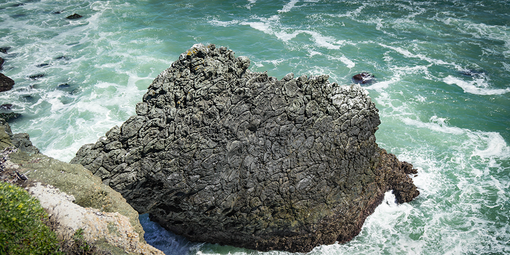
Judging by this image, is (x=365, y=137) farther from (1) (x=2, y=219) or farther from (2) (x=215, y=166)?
(1) (x=2, y=219)

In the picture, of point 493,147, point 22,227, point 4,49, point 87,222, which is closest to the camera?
point 22,227

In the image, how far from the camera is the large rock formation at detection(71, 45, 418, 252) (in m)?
21.9

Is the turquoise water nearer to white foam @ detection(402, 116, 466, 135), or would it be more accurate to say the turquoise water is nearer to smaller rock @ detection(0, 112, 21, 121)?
white foam @ detection(402, 116, 466, 135)

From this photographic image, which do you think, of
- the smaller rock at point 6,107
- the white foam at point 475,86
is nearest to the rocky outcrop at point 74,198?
the smaller rock at point 6,107

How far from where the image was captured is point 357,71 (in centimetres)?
4759

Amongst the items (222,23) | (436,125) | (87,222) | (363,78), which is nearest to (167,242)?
(87,222)

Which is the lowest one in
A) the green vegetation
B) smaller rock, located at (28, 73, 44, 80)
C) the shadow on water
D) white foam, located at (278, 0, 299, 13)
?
the shadow on water

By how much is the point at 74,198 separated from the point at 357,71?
40.9m

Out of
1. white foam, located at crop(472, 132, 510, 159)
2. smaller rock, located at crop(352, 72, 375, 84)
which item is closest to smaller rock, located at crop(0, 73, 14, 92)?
smaller rock, located at crop(352, 72, 375, 84)

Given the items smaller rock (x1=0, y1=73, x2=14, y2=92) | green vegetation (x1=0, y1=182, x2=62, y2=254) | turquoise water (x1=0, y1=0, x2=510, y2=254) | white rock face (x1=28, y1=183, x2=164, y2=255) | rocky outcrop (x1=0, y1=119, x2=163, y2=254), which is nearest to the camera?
green vegetation (x1=0, y1=182, x2=62, y2=254)

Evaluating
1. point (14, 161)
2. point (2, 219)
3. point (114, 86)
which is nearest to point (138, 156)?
point (14, 161)

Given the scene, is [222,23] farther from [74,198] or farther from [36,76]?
[74,198]

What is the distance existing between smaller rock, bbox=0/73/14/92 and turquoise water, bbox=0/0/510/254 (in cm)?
95

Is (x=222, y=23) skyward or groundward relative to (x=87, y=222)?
groundward
